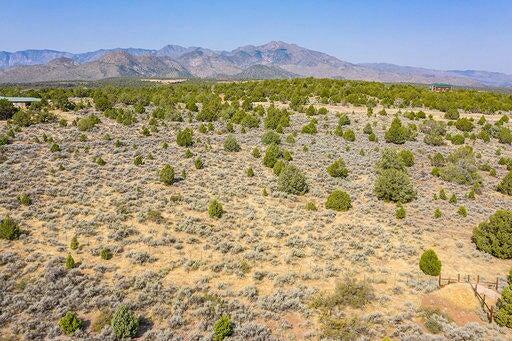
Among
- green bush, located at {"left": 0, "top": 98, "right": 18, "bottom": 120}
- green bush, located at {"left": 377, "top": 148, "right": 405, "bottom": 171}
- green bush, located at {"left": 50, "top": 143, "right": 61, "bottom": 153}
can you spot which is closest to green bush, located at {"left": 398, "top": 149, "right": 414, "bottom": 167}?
green bush, located at {"left": 377, "top": 148, "right": 405, "bottom": 171}

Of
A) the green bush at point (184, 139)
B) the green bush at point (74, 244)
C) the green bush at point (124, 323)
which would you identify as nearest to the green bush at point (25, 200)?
the green bush at point (74, 244)

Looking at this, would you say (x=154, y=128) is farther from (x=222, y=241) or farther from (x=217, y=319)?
(x=217, y=319)

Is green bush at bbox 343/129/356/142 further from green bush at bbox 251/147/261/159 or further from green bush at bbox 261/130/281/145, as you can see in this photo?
green bush at bbox 251/147/261/159

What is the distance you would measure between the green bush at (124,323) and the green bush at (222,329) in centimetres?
325

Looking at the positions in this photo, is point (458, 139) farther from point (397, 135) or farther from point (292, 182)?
point (292, 182)

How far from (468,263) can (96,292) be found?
20.4m

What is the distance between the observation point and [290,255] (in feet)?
71.7

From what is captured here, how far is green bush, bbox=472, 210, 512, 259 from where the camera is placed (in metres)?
22.4

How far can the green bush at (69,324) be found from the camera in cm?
1510

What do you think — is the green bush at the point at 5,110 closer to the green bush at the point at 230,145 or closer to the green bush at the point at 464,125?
the green bush at the point at 230,145

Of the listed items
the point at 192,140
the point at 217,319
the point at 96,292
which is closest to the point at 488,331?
the point at 217,319

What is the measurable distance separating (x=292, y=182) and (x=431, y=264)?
1300cm

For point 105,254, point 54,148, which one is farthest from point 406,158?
point 54,148

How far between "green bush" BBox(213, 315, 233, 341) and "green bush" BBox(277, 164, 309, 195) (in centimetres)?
1666
